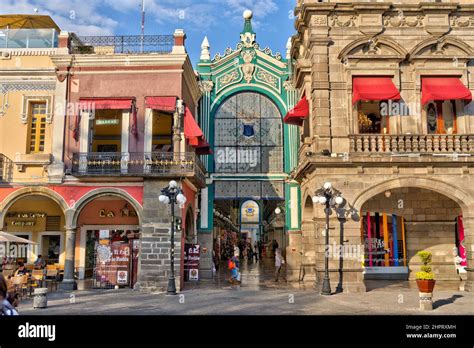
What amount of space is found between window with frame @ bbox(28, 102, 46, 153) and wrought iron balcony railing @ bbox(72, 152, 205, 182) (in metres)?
2.02

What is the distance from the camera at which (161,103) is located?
1730 centimetres

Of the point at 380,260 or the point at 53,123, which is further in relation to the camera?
the point at 380,260

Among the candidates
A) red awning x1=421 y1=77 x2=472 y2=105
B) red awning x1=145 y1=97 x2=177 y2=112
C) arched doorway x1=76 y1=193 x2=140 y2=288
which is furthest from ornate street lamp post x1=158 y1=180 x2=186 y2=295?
red awning x1=421 y1=77 x2=472 y2=105

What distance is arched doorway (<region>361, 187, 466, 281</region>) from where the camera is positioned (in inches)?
728

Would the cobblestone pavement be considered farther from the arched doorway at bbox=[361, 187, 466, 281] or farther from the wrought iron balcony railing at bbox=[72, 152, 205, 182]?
the wrought iron balcony railing at bbox=[72, 152, 205, 182]

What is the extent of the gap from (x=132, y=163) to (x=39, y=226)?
6.61 m

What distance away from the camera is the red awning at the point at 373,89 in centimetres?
1588

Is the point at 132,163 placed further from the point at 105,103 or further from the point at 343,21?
the point at 343,21

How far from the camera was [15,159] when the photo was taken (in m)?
17.4

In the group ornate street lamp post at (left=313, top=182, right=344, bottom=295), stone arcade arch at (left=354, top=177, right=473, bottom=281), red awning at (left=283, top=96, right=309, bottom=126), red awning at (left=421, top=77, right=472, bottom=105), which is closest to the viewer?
ornate street lamp post at (left=313, top=182, right=344, bottom=295)

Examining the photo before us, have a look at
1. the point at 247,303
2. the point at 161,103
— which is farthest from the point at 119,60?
the point at 247,303

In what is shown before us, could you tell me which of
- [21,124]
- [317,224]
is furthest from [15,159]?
[317,224]
